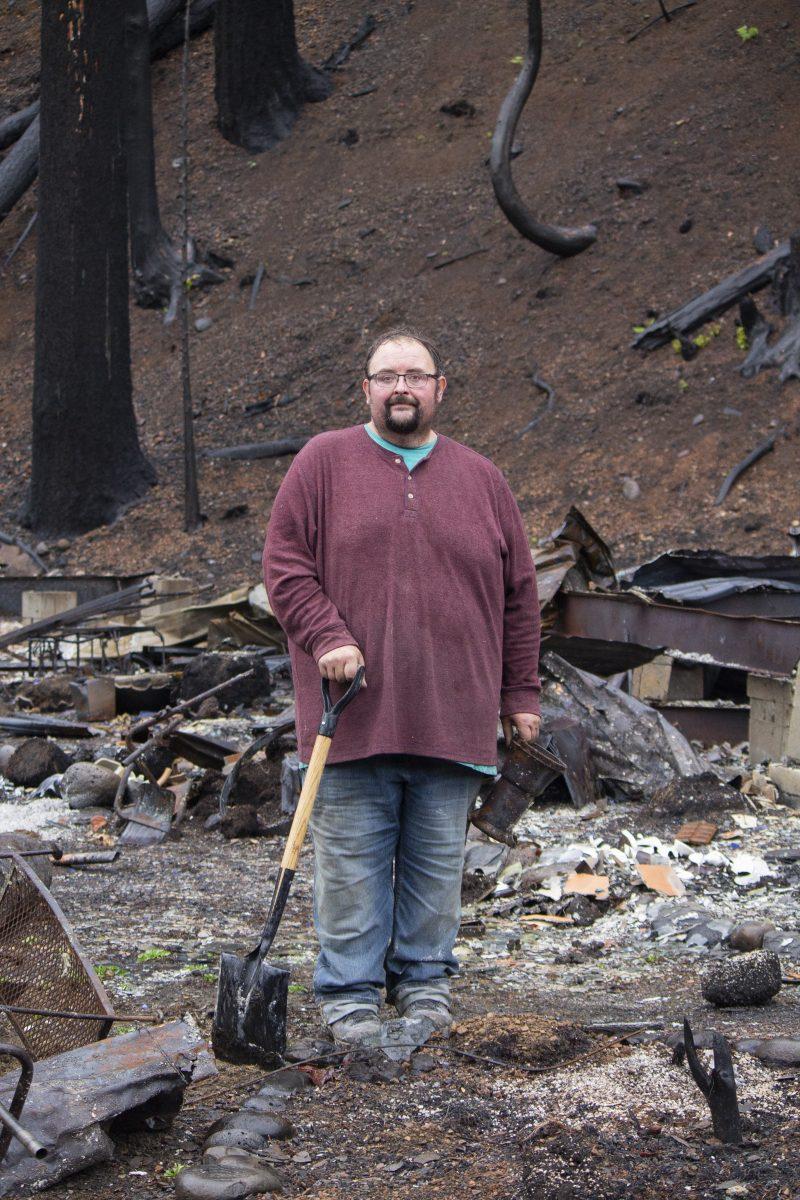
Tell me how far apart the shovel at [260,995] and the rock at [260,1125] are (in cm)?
46

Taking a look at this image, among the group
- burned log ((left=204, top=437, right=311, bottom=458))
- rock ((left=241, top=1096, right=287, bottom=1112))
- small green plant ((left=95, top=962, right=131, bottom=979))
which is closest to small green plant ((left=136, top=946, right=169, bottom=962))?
small green plant ((left=95, top=962, right=131, bottom=979))

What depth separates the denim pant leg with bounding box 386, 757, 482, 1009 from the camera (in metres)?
4.11

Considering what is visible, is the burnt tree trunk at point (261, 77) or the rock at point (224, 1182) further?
the burnt tree trunk at point (261, 77)

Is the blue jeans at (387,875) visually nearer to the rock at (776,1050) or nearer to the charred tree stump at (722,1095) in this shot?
the rock at (776,1050)

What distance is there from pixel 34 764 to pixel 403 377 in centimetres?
475

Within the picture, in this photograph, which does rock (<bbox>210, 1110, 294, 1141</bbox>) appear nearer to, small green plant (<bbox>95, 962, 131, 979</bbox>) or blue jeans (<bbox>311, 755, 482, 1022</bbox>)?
blue jeans (<bbox>311, 755, 482, 1022</bbox>)

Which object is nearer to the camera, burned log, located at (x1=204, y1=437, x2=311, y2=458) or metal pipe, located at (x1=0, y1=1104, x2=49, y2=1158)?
metal pipe, located at (x1=0, y1=1104, x2=49, y2=1158)

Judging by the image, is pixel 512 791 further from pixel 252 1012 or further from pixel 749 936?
pixel 252 1012

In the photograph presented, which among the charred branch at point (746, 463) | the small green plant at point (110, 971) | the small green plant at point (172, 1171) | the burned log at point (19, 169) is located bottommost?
the small green plant at point (110, 971)

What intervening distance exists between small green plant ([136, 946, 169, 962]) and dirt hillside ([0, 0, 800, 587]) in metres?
8.89

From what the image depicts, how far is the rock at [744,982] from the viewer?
4.30m

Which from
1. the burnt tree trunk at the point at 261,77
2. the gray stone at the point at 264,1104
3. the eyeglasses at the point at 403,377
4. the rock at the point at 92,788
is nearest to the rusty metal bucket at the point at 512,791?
the eyeglasses at the point at 403,377

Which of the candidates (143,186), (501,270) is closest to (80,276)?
(143,186)

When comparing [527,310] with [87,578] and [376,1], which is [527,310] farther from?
[376,1]
